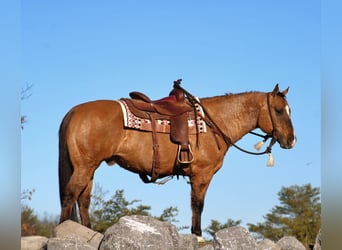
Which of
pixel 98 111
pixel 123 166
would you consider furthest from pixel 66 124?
pixel 123 166

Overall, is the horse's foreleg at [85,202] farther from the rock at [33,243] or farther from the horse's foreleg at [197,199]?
the horse's foreleg at [197,199]

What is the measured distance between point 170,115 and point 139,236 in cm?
274

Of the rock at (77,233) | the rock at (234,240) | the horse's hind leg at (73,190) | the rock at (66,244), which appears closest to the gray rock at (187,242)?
the rock at (234,240)

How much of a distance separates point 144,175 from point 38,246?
7.43ft

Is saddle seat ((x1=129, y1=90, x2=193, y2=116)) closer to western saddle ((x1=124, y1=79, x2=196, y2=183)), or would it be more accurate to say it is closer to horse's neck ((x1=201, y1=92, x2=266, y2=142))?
western saddle ((x1=124, y1=79, x2=196, y2=183))

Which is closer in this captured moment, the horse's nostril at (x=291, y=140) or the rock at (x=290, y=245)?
the rock at (x=290, y=245)

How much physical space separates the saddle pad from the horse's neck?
17.9 inches

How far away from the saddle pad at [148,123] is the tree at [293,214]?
614cm

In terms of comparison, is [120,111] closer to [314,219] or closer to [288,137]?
[288,137]

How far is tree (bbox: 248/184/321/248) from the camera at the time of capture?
46.1ft

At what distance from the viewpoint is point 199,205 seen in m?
8.34

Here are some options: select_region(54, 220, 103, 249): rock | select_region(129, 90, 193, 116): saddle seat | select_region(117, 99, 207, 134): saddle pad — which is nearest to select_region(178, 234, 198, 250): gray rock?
select_region(54, 220, 103, 249): rock

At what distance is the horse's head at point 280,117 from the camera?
9.04 meters

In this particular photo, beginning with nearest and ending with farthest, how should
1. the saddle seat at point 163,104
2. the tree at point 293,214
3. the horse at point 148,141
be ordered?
1. the horse at point 148,141
2. the saddle seat at point 163,104
3. the tree at point 293,214
